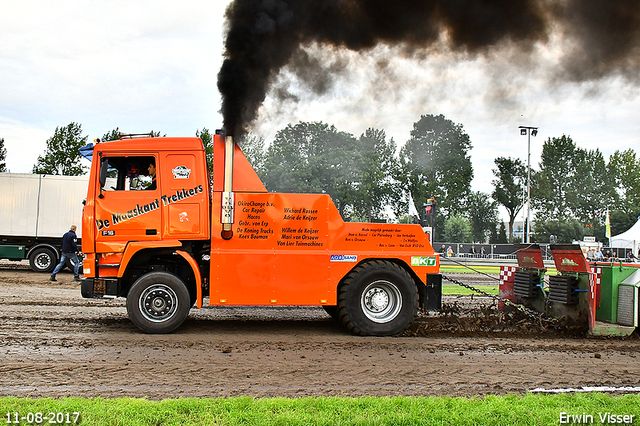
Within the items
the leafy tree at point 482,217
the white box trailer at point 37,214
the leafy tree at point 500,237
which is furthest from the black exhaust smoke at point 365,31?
the leafy tree at point 482,217

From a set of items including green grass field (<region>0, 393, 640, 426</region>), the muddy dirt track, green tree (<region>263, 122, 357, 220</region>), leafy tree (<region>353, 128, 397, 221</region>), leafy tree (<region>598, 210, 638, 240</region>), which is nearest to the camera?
green grass field (<region>0, 393, 640, 426</region>)

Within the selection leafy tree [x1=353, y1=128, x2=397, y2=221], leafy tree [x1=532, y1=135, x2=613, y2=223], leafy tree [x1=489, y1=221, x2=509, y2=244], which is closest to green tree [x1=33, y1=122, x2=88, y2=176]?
leafy tree [x1=353, y1=128, x2=397, y2=221]

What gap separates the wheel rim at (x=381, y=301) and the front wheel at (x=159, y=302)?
2.87 m

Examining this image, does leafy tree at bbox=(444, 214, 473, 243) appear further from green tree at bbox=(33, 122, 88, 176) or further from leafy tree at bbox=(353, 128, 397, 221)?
green tree at bbox=(33, 122, 88, 176)

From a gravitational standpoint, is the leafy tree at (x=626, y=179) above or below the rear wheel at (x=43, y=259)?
above

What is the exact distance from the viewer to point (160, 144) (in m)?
7.77

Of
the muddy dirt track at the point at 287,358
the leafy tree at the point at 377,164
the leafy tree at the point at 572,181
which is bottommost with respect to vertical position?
the muddy dirt track at the point at 287,358

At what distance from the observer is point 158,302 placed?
752 cm

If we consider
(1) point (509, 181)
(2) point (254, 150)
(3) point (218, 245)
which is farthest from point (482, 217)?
(3) point (218, 245)

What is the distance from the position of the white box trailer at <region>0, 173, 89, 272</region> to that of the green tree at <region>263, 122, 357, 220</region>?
31.0 feet

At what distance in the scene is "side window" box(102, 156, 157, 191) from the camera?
304 inches

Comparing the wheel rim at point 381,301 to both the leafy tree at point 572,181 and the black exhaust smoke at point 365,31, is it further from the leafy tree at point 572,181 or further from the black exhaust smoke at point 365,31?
the leafy tree at point 572,181

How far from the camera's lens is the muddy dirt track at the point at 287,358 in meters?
5.10

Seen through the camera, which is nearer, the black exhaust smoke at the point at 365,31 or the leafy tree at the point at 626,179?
the black exhaust smoke at the point at 365,31
